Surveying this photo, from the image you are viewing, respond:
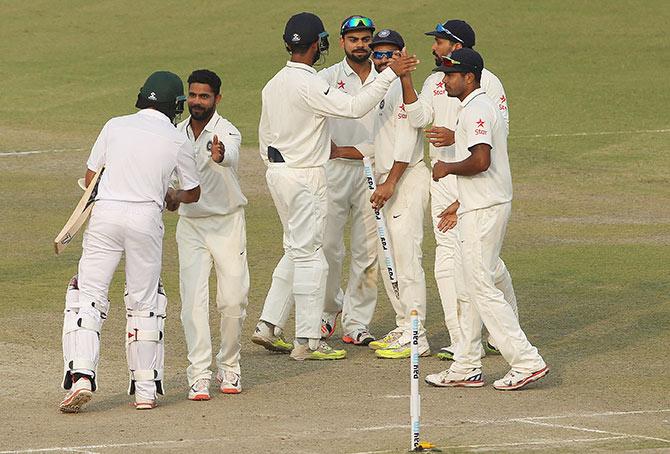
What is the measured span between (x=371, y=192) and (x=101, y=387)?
281 centimetres

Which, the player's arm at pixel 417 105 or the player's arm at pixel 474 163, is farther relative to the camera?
the player's arm at pixel 417 105

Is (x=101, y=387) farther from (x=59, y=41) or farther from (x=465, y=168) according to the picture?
(x=59, y=41)

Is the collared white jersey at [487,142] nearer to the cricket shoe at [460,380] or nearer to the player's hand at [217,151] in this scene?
the cricket shoe at [460,380]

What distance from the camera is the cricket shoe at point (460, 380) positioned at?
1079 cm

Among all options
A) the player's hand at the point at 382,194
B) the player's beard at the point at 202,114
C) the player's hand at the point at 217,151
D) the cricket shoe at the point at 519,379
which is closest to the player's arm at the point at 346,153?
the player's hand at the point at 382,194

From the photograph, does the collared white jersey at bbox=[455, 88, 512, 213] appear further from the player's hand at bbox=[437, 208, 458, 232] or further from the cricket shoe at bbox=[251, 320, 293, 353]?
A: the cricket shoe at bbox=[251, 320, 293, 353]

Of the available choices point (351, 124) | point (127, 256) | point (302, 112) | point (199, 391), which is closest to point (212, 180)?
point (127, 256)

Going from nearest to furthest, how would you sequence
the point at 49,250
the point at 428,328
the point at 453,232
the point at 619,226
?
the point at 453,232
the point at 428,328
the point at 49,250
the point at 619,226

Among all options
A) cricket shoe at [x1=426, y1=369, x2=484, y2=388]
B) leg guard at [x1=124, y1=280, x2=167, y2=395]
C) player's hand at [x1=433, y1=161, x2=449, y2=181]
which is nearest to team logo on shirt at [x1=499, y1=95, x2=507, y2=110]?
player's hand at [x1=433, y1=161, x2=449, y2=181]

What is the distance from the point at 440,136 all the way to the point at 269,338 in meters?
2.02

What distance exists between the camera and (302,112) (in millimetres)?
11578

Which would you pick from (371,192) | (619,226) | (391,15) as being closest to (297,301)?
(371,192)

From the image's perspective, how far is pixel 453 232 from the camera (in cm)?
1166

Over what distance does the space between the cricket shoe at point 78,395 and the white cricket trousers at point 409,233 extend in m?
3.12
